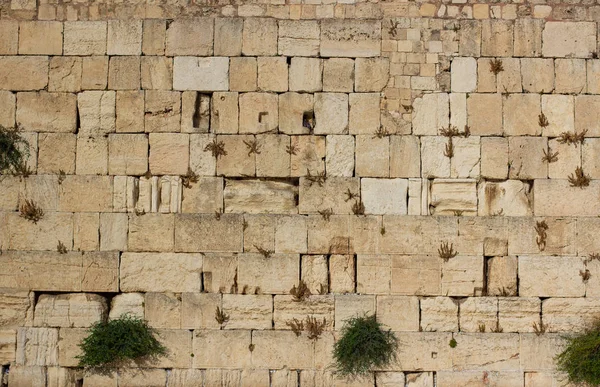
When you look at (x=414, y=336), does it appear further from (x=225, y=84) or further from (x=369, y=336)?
(x=225, y=84)

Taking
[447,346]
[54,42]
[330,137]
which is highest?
[54,42]

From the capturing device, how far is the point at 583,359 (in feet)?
26.7

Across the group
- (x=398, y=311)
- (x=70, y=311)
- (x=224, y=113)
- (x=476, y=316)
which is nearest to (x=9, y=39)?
(x=224, y=113)

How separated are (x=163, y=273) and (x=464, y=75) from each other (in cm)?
452

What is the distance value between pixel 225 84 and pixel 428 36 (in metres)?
2.64

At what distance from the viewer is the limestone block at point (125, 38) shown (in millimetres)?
8727

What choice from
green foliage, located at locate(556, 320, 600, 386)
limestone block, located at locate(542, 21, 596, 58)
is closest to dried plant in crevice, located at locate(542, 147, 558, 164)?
limestone block, located at locate(542, 21, 596, 58)

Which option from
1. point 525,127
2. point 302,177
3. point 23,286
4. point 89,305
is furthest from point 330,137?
point 23,286

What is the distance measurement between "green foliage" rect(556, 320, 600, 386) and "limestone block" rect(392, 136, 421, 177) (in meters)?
2.76

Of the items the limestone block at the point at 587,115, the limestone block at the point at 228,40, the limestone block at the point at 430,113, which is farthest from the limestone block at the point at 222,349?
the limestone block at the point at 587,115

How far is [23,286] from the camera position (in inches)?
334

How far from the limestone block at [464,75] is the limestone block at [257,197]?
2493 mm

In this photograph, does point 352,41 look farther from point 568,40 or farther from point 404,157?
point 568,40

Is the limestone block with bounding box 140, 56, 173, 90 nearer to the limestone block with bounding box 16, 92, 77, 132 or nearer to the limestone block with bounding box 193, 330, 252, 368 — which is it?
the limestone block with bounding box 16, 92, 77, 132
